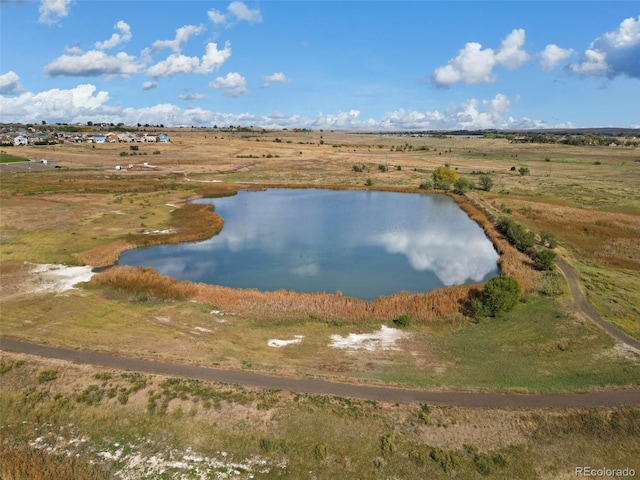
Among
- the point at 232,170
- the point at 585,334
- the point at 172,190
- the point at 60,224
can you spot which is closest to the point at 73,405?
the point at 585,334

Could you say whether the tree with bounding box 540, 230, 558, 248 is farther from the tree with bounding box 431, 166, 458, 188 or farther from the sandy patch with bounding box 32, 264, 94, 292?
the tree with bounding box 431, 166, 458, 188

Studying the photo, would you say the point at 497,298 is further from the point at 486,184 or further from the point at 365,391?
the point at 486,184

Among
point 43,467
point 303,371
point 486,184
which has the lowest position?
point 43,467

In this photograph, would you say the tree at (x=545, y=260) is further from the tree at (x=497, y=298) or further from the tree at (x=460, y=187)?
the tree at (x=460, y=187)

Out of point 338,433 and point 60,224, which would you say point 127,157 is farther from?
point 338,433

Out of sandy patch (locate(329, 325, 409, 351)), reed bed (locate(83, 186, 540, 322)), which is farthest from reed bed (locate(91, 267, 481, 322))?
sandy patch (locate(329, 325, 409, 351))

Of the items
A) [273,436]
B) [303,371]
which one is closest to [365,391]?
[303,371]
